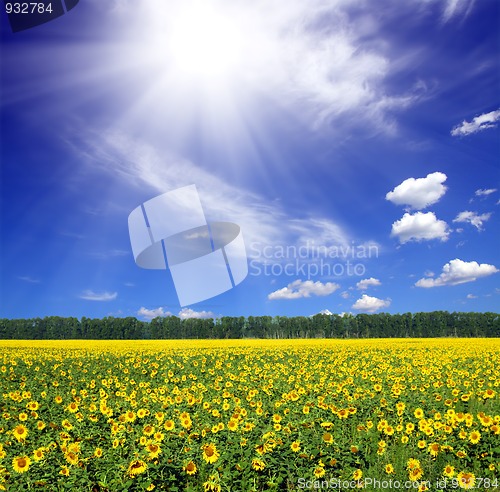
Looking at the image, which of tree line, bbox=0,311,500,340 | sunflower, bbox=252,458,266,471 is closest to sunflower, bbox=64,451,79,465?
sunflower, bbox=252,458,266,471

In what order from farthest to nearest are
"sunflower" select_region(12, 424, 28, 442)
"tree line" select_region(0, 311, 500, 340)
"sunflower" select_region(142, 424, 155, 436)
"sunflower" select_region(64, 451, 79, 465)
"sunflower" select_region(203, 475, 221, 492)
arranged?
"tree line" select_region(0, 311, 500, 340) < "sunflower" select_region(12, 424, 28, 442) < "sunflower" select_region(142, 424, 155, 436) < "sunflower" select_region(64, 451, 79, 465) < "sunflower" select_region(203, 475, 221, 492)

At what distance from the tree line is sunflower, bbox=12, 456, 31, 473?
4396 inches

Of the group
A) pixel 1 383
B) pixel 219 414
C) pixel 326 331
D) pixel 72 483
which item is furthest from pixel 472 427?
pixel 326 331

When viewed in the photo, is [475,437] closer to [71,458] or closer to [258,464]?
[258,464]

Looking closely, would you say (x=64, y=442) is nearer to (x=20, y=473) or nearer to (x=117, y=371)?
(x=20, y=473)

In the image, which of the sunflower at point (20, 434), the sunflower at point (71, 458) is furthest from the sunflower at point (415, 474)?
the sunflower at point (20, 434)

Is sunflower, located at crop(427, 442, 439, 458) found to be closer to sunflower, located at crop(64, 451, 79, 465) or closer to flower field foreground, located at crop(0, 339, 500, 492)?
flower field foreground, located at crop(0, 339, 500, 492)

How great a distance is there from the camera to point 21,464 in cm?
557

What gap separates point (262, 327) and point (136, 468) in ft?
380

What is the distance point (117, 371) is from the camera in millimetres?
18547

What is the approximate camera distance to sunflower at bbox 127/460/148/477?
509cm

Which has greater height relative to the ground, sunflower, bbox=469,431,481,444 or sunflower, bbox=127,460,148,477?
sunflower, bbox=127,460,148,477

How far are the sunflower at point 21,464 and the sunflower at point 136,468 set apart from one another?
1492 mm

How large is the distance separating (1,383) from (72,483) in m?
11.7
